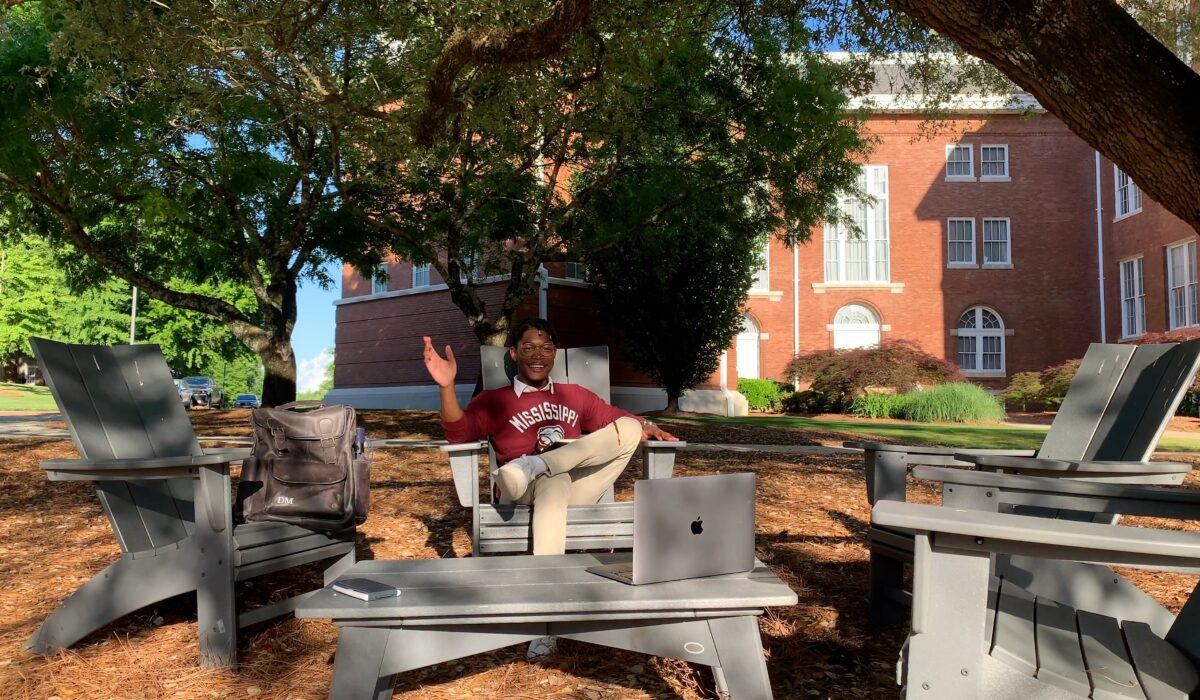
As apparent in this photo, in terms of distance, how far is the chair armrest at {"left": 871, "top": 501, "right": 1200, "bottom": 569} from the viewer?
1.58 metres

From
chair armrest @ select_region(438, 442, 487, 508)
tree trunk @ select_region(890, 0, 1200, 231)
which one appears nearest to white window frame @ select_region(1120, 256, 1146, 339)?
tree trunk @ select_region(890, 0, 1200, 231)

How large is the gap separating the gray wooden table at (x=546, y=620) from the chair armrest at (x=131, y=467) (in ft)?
3.56

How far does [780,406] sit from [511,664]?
810 inches

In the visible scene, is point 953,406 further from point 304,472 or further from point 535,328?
point 304,472

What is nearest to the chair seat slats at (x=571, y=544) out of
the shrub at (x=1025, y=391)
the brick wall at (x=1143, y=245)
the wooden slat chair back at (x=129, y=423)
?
the wooden slat chair back at (x=129, y=423)

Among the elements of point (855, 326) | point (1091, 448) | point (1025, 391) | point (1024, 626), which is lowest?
point (1024, 626)

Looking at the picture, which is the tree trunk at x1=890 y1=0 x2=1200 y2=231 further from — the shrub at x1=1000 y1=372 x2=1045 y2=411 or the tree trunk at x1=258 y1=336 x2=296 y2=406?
the shrub at x1=1000 y1=372 x2=1045 y2=411

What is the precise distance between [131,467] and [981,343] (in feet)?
87.9

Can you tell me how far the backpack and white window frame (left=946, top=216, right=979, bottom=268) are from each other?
2592cm

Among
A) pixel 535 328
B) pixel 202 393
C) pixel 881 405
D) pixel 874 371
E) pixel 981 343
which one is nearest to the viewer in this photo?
pixel 535 328

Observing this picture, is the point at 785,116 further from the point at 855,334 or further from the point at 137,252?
the point at 855,334

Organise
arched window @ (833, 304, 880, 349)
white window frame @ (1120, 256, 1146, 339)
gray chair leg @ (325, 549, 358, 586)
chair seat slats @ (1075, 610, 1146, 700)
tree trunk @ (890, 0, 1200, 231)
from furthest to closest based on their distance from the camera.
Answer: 1. arched window @ (833, 304, 880, 349)
2. white window frame @ (1120, 256, 1146, 339)
3. gray chair leg @ (325, 549, 358, 586)
4. tree trunk @ (890, 0, 1200, 231)
5. chair seat slats @ (1075, 610, 1146, 700)

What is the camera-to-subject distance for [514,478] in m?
3.36

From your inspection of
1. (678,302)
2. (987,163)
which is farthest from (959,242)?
(678,302)
